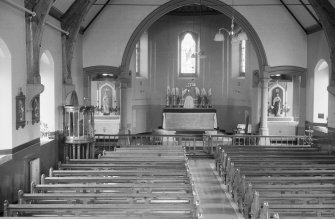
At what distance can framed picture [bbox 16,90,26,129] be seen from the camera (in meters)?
10.1

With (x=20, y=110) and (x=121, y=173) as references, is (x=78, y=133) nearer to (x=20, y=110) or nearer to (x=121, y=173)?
(x=20, y=110)

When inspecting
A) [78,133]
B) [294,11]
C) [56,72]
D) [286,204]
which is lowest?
[286,204]

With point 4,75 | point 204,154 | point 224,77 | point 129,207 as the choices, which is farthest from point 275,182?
point 224,77

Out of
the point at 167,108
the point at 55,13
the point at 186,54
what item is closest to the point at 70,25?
the point at 55,13

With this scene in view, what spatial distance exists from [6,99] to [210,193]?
5.69 metres

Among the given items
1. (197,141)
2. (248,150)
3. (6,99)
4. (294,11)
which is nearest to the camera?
(6,99)

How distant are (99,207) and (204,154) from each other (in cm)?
1047

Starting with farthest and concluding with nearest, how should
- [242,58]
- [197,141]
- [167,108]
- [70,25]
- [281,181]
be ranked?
[242,58] → [167,108] → [197,141] → [70,25] → [281,181]

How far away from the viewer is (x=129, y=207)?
6805 mm

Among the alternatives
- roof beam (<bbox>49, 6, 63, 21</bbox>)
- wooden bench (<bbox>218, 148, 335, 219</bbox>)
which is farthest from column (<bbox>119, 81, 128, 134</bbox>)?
wooden bench (<bbox>218, 148, 335, 219</bbox>)

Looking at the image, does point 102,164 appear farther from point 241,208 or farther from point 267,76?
point 267,76

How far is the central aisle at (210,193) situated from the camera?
9.73 meters

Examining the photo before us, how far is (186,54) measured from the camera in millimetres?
24328

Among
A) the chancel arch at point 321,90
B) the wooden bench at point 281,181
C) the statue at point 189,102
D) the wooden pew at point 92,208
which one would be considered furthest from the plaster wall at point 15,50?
the statue at point 189,102
